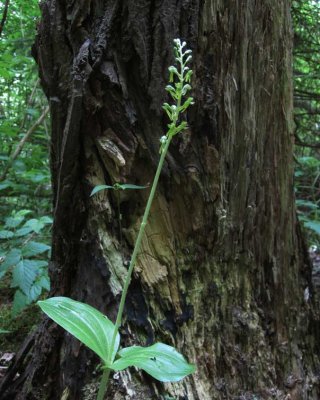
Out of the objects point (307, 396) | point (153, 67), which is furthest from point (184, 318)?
point (153, 67)

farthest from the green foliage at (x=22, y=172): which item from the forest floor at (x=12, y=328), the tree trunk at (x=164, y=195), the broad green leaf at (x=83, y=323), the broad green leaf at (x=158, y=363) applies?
the broad green leaf at (x=158, y=363)

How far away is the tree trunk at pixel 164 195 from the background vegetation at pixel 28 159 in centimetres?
56

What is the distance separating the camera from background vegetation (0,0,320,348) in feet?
7.94

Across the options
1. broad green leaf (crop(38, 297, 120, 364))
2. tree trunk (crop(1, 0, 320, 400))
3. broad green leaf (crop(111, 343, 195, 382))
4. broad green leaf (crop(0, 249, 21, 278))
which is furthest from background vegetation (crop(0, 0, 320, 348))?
broad green leaf (crop(111, 343, 195, 382))

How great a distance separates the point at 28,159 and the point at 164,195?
97.0 inches

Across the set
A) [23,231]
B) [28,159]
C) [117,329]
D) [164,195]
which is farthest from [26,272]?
[28,159]

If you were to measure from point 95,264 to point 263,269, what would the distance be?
97cm

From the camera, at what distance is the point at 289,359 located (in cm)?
217

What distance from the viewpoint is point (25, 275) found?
6.93ft

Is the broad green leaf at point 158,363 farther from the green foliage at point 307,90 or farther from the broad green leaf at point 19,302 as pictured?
the green foliage at point 307,90

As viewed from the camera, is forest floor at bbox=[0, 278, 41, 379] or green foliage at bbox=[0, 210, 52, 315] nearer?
green foliage at bbox=[0, 210, 52, 315]

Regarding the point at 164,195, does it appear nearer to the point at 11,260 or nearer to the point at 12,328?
the point at 11,260

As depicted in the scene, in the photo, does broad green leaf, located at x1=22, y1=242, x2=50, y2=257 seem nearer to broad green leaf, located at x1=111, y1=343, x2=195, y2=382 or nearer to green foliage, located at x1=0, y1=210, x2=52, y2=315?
green foliage, located at x1=0, y1=210, x2=52, y2=315

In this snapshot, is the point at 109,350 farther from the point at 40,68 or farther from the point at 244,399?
the point at 40,68
